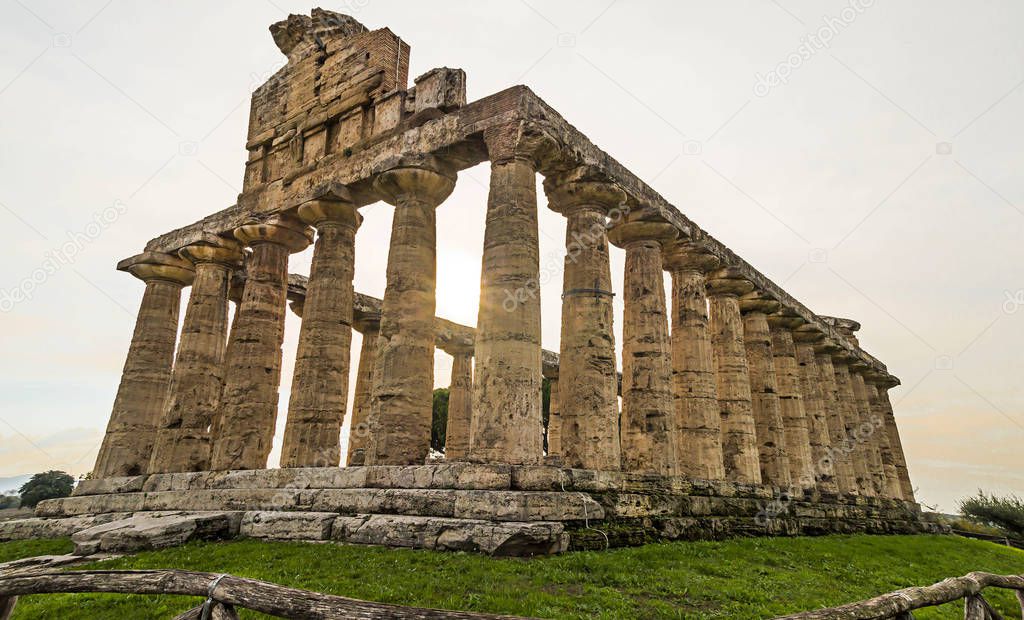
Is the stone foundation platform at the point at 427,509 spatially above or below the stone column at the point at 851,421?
below

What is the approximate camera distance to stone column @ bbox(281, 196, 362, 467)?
1627 centimetres

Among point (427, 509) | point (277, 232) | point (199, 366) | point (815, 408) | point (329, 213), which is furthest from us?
point (815, 408)

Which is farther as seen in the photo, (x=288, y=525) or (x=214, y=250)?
(x=214, y=250)

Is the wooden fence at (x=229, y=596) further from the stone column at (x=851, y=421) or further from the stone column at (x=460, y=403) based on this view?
the stone column at (x=851, y=421)

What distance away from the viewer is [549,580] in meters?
8.59

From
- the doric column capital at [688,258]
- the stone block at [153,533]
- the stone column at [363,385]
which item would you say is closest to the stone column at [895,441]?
the doric column capital at [688,258]

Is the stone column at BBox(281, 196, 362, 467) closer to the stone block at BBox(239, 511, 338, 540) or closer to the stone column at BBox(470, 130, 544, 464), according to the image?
the stone block at BBox(239, 511, 338, 540)

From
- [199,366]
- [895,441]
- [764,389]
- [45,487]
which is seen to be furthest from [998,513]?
[45,487]

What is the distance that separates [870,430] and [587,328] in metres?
24.7

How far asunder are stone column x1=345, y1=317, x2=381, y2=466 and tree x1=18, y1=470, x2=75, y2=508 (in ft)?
121

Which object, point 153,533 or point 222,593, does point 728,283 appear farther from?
point 222,593

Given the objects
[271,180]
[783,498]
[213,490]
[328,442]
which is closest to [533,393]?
[328,442]

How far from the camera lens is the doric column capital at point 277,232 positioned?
741 inches

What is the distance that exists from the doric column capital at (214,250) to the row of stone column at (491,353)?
5 centimetres
